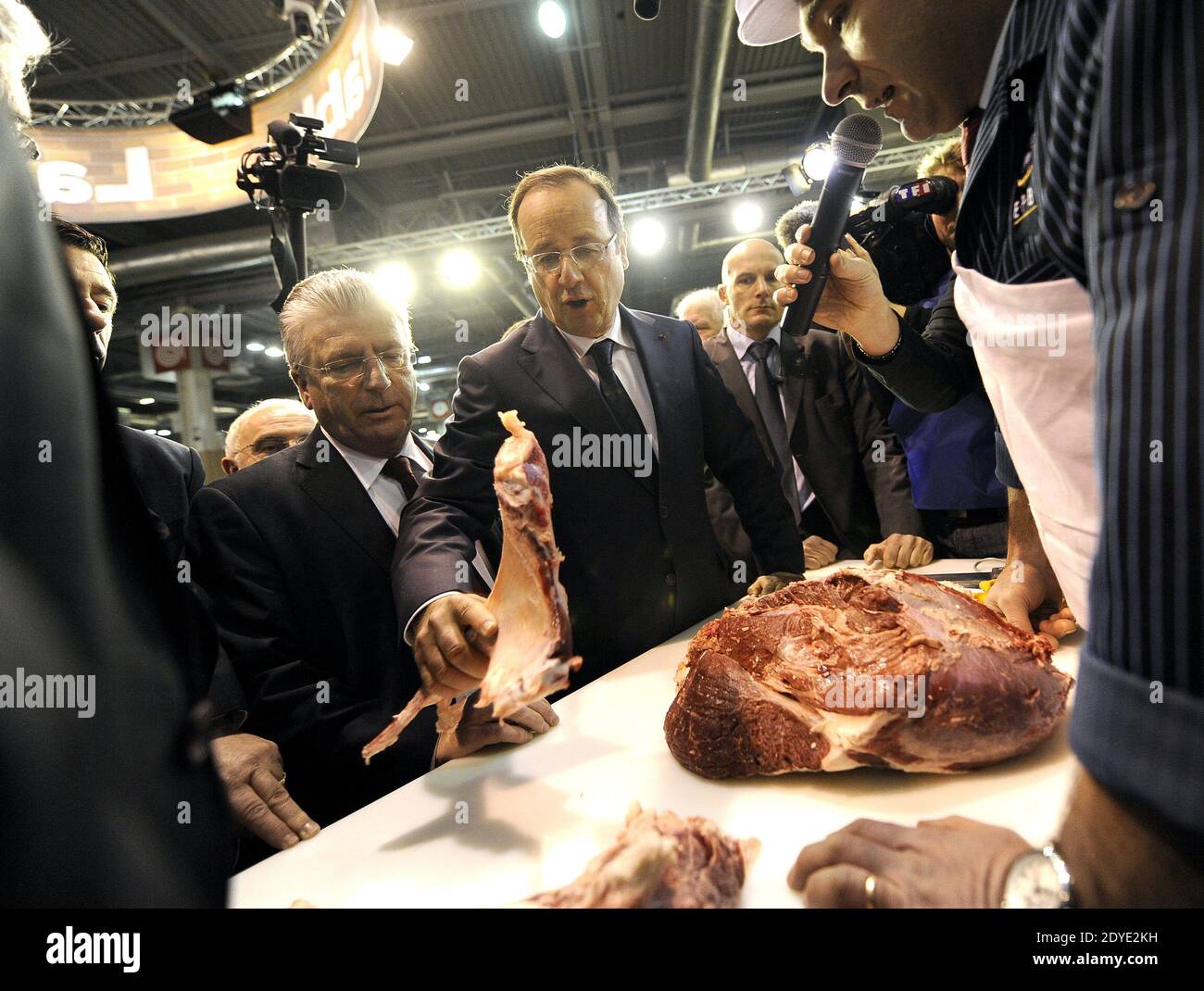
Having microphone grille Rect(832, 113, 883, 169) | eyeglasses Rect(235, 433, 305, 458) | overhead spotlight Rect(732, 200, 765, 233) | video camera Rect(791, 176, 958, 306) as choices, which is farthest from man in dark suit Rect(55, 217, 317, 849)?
overhead spotlight Rect(732, 200, 765, 233)

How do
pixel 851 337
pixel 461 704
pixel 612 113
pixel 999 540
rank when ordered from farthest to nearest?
1. pixel 612 113
2. pixel 999 540
3. pixel 851 337
4. pixel 461 704

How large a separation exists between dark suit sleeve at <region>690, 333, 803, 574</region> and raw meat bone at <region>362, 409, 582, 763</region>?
A: 96 centimetres

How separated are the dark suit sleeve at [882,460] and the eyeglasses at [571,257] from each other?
1.72 m

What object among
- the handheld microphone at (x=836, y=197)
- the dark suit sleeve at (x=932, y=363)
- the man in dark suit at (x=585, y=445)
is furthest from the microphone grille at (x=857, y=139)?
the dark suit sleeve at (x=932, y=363)

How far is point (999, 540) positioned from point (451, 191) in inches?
236

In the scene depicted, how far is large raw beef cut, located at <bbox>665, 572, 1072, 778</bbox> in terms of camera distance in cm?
89

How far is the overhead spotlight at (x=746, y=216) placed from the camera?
244 inches

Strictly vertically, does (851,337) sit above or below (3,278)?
above

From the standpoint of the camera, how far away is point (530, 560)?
93cm

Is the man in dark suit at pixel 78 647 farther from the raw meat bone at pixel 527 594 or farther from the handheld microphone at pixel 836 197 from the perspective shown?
the handheld microphone at pixel 836 197
